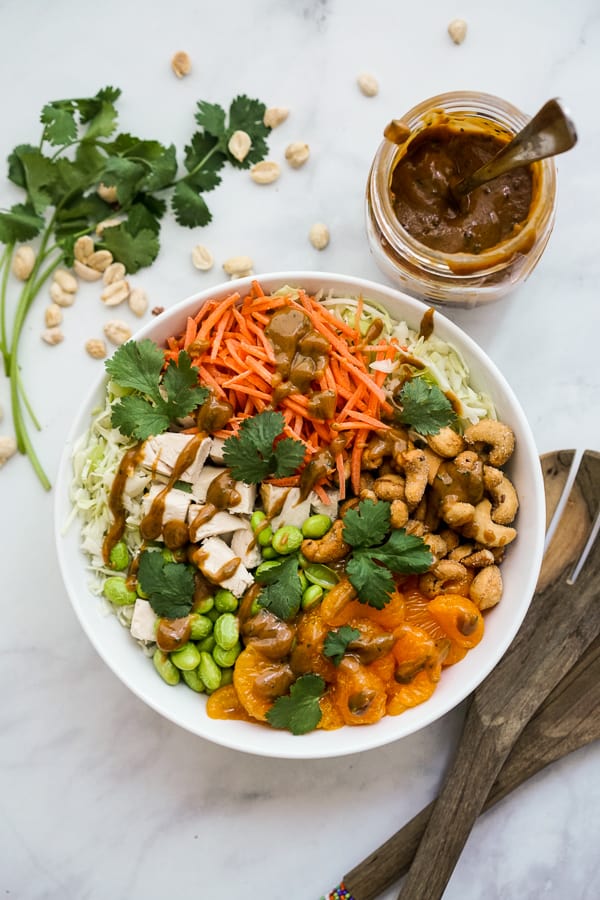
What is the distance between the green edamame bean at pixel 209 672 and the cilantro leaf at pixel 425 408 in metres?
1.07

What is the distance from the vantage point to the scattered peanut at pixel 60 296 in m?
3.25

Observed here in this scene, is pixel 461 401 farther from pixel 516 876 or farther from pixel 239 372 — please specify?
pixel 516 876

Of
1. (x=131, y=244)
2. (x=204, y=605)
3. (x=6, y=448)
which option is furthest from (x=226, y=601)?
(x=131, y=244)

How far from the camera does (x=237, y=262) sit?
10.5ft

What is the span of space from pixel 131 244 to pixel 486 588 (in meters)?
1.90

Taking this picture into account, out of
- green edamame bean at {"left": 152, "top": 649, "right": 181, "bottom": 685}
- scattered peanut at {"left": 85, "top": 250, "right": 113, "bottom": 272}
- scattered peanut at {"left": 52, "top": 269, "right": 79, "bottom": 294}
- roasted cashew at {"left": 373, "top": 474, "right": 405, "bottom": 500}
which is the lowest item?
green edamame bean at {"left": 152, "top": 649, "right": 181, "bottom": 685}

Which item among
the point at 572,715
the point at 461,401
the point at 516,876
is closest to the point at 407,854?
the point at 516,876

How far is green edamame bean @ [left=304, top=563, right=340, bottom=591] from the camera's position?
9.09 ft

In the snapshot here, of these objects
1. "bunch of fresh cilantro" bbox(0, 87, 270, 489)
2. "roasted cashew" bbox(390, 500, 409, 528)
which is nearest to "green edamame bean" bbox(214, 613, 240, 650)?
"roasted cashew" bbox(390, 500, 409, 528)

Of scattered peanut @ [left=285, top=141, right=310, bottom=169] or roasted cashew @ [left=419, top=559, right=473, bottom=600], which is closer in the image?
roasted cashew @ [left=419, top=559, right=473, bottom=600]

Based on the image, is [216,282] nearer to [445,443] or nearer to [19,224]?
[19,224]

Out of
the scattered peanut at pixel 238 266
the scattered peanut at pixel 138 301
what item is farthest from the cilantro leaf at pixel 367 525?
the scattered peanut at pixel 138 301

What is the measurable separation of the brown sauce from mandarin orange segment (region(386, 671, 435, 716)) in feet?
4.92

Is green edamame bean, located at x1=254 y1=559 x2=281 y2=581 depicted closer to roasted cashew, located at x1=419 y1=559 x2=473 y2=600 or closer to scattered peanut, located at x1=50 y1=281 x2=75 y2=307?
roasted cashew, located at x1=419 y1=559 x2=473 y2=600
